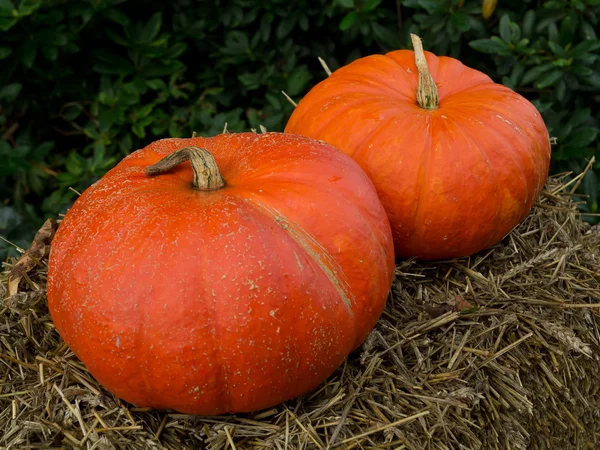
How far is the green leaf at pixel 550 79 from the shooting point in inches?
124

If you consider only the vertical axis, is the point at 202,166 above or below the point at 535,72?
above

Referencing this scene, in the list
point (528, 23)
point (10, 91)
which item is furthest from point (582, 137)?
point (10, 91)

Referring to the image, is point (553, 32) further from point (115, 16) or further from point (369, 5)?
point (115, 16)

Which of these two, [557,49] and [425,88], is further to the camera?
[557,49]

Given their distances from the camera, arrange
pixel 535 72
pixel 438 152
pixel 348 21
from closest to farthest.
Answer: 1. pixel 438 152
2. pixel 535 72
3. pixel 348 21

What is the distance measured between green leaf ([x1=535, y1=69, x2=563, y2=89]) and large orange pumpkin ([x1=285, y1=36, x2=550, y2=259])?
0.71m

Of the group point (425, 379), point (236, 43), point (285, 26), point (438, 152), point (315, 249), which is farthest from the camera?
point (236, 43)

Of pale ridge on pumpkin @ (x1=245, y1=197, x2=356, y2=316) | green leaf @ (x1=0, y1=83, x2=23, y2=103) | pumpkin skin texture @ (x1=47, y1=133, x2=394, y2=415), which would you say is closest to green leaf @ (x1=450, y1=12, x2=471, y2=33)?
pumpkin skin texture @ (x1=47, y1=133, x2=394, y2=415)

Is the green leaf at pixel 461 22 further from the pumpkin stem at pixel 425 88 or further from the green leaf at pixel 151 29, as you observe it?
the green leaf at pixel 151 29

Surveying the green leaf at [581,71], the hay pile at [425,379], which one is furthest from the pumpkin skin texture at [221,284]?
the green leaf at [581,71]

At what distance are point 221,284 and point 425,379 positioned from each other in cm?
81

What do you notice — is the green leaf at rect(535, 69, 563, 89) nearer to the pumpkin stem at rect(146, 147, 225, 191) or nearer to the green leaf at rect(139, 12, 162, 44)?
the pumpkin stem at rect(146, 147, 225, 191)

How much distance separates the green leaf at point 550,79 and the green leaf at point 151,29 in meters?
2.07

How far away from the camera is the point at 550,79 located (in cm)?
316
